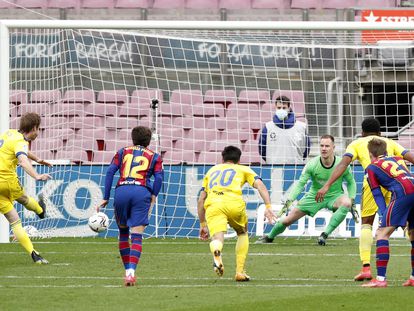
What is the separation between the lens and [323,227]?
62.2 ft

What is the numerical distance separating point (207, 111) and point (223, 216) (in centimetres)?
872

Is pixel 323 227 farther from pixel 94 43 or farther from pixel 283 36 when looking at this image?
pixel 94 43

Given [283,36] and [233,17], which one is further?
[233,17]

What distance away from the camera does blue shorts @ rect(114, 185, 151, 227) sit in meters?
11.4

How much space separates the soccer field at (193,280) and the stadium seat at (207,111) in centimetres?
381

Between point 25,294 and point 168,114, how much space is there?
33.5 ft

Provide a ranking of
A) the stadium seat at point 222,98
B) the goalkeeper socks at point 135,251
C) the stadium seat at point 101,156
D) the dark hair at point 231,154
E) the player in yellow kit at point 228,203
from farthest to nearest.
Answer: the stadium seat at point 222,98 → the stadium seat at point 101,156 → the dark hair at point 231,154 → the player in yellow kit at point 228,203 → the goalkeeper socks at point 135,251

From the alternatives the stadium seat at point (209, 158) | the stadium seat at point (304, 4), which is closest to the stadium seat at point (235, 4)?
the stadium seat at point (304, 4)

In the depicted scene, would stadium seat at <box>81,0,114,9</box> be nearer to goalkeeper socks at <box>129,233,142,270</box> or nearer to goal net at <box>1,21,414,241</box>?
goal net at <box>1,21,414,241</box>

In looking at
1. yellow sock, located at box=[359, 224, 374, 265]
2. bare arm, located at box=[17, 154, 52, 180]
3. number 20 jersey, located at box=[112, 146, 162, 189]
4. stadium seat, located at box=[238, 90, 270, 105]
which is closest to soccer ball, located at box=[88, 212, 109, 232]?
bare arm, located at box=[17, 154, 52, 180]

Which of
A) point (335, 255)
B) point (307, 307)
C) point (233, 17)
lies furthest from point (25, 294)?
point (233, 17)

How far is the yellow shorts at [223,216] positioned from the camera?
38.6 feet

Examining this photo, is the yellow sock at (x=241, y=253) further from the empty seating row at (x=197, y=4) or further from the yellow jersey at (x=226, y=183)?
the empty seating row at (x=197, y=4)

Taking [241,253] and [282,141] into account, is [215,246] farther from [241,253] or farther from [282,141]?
[282,141]
